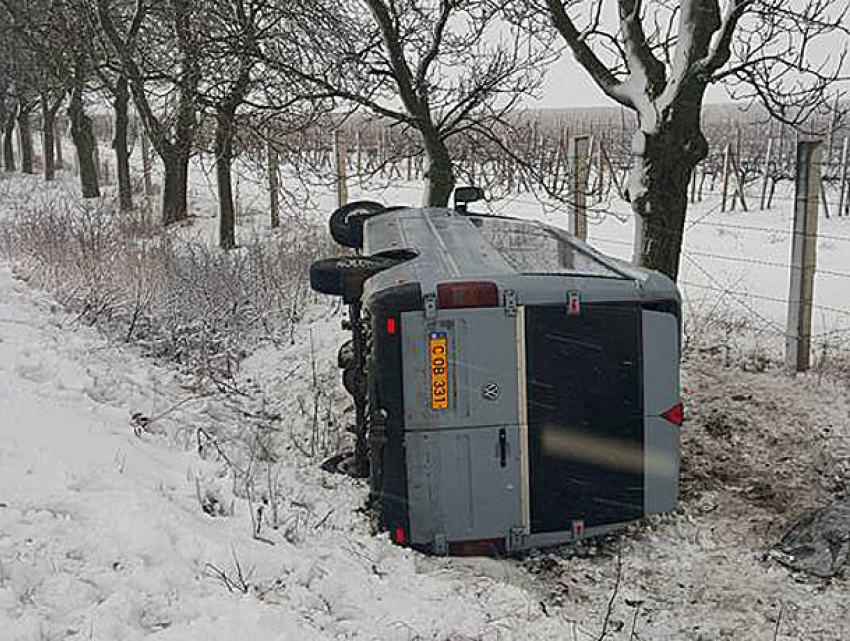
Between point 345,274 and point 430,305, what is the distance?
84 cm

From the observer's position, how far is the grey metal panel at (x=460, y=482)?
4.44m

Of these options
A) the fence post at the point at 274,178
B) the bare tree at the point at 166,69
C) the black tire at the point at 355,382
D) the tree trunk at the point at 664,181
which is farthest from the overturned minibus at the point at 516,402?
the fence post at the point at 274,178

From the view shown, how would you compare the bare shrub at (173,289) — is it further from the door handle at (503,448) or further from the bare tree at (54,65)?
the bare tree at (54,65)

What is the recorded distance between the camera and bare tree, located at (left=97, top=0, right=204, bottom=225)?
11.4m

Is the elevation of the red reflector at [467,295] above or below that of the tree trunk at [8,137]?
below

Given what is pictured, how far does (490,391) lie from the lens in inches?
174

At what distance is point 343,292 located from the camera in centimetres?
502

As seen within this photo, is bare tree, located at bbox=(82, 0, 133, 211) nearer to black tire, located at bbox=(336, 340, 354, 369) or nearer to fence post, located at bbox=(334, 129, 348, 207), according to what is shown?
fence post, located at bbox=(334, 129, 348, 207)

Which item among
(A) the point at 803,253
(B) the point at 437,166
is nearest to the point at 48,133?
(B) the point at 437,166

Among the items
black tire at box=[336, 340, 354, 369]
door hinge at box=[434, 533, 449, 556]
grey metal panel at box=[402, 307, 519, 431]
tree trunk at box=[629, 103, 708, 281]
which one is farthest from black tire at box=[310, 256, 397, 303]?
tree trunk at box=[629, 103, 708, 281]

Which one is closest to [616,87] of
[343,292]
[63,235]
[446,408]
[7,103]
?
[343,292]

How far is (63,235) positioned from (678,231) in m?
7.65

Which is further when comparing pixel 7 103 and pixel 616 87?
pixel 7 103

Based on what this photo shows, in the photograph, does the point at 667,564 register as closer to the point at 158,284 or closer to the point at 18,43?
the point at 158,284
